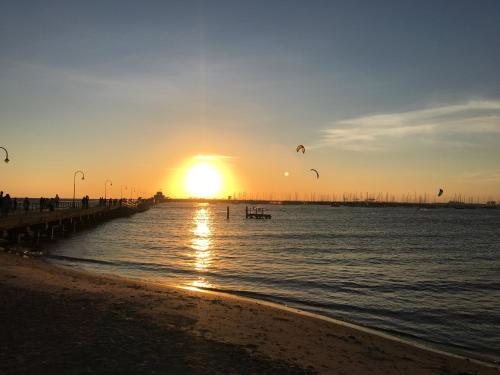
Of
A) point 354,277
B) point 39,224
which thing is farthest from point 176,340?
point 39,224

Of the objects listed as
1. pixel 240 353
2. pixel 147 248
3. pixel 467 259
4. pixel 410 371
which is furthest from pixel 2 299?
pixel 467 259

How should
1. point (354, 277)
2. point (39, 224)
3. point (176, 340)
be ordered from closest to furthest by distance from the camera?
1. point (176, 340)
2. point (354, 277)
3. point (39, 224)

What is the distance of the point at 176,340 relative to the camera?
9.88 metres

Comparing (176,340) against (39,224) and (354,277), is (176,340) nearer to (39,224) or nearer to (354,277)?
(354,277)

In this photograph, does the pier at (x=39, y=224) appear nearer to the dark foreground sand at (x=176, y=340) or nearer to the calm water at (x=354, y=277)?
the calm water at (x=354, y=277)

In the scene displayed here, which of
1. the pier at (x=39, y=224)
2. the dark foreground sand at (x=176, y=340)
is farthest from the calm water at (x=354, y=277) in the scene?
the dark foreground sand at (x=176, y=340)

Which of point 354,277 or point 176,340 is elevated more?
point 176,340

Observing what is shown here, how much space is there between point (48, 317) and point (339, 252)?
30.3 meters

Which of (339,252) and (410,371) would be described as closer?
(410,371)

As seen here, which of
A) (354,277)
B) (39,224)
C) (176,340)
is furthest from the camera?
(39,224)

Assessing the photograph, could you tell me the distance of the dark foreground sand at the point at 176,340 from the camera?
324 inches

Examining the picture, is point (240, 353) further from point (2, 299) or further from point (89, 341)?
point (2, 299)

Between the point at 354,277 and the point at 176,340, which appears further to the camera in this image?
the point at 354,277

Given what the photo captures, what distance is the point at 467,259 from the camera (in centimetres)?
3672
